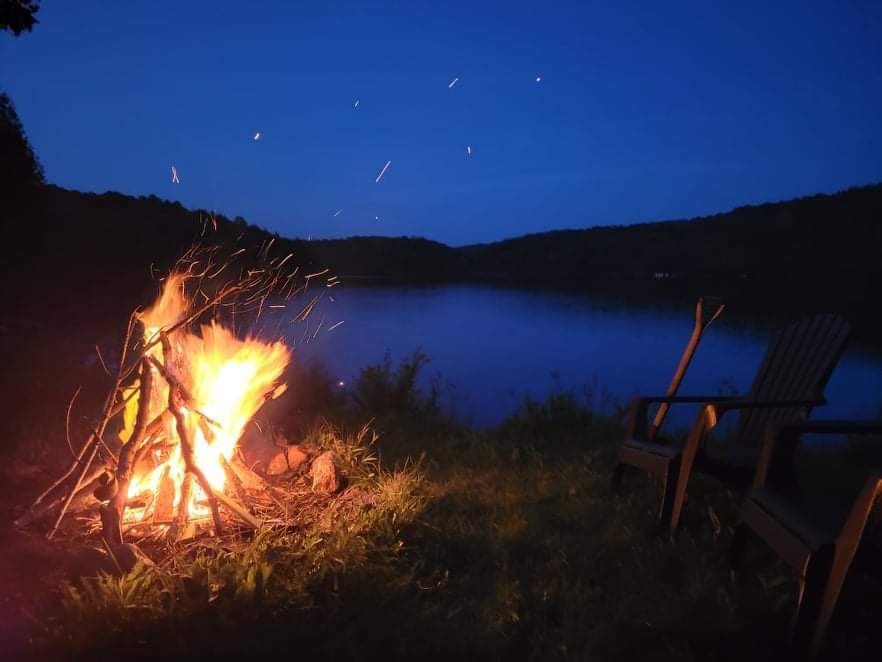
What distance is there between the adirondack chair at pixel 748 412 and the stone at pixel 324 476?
158 cm

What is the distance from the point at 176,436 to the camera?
2949mm

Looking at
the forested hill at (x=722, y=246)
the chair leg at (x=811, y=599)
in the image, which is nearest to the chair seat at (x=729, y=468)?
the chair leg at (x=811, y=599)

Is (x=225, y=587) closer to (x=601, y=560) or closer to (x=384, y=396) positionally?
(x=601, y=560)

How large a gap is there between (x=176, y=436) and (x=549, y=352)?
38.5 ft

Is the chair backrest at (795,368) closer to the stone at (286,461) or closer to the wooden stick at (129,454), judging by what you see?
the stone at (286,461)

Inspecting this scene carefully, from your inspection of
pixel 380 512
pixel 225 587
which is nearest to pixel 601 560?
pixel 380 512

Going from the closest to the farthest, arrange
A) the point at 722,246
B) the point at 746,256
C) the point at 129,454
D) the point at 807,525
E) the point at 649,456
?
the point at 807,525, the point at 129,454, the point at 649,456, the point at 746,256, the point at 722,246

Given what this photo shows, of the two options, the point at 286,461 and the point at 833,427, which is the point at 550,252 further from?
the point at 833,427

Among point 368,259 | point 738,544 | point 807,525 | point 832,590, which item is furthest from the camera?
point 368,259

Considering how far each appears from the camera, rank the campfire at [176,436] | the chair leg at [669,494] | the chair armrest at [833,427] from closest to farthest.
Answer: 1. the chair armrest at [833,427]
2. the campfire at [176,436]
3. the chair leg at [669,494]

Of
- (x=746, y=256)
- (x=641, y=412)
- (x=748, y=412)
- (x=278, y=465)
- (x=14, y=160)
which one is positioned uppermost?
(x=746, y=256)

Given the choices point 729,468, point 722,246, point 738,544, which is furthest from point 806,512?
point 722,246

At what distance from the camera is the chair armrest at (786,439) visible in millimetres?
2381

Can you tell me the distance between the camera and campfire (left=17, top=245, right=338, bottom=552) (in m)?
2.69
